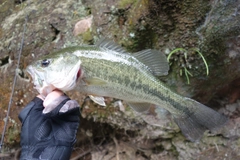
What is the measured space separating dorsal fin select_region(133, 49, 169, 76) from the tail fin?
0.90 ft

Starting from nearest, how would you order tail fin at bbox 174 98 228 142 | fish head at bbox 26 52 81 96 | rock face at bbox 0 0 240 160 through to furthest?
fish head at bbox 26 52 81 96, tail fin at bbox 174 98 228 142, rock face at bbox 0 0 240 160

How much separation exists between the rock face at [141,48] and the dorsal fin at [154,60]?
2.52 feet

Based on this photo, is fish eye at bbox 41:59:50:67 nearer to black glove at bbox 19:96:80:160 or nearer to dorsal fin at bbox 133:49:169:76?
black glove at bbox 19:96:80:160

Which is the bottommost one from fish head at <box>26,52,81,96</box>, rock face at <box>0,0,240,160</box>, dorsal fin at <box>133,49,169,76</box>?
rock face at <box>0,0,240,160</box>

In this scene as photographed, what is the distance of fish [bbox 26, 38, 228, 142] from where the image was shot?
1.68 meters

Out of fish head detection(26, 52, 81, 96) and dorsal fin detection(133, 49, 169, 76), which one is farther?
dorsal fin detection(133, 49, 169, 76)

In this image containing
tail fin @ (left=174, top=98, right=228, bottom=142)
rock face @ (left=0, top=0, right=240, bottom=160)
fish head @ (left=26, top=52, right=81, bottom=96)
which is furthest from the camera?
rock face @ (left=0, top=0, right=240, bottom=160)

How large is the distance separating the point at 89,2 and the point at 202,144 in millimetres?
2060

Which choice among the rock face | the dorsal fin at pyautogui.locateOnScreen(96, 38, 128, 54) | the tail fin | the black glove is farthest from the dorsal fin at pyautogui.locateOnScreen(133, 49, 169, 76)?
the rock face

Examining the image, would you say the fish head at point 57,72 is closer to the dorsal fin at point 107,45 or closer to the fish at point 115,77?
the fish at point 115,77

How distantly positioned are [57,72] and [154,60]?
0.64m

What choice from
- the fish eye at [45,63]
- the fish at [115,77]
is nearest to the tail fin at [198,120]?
the fish at [115,77]

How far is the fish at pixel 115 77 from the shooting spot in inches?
66.0

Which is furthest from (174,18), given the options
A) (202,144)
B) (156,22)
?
(202,144)
